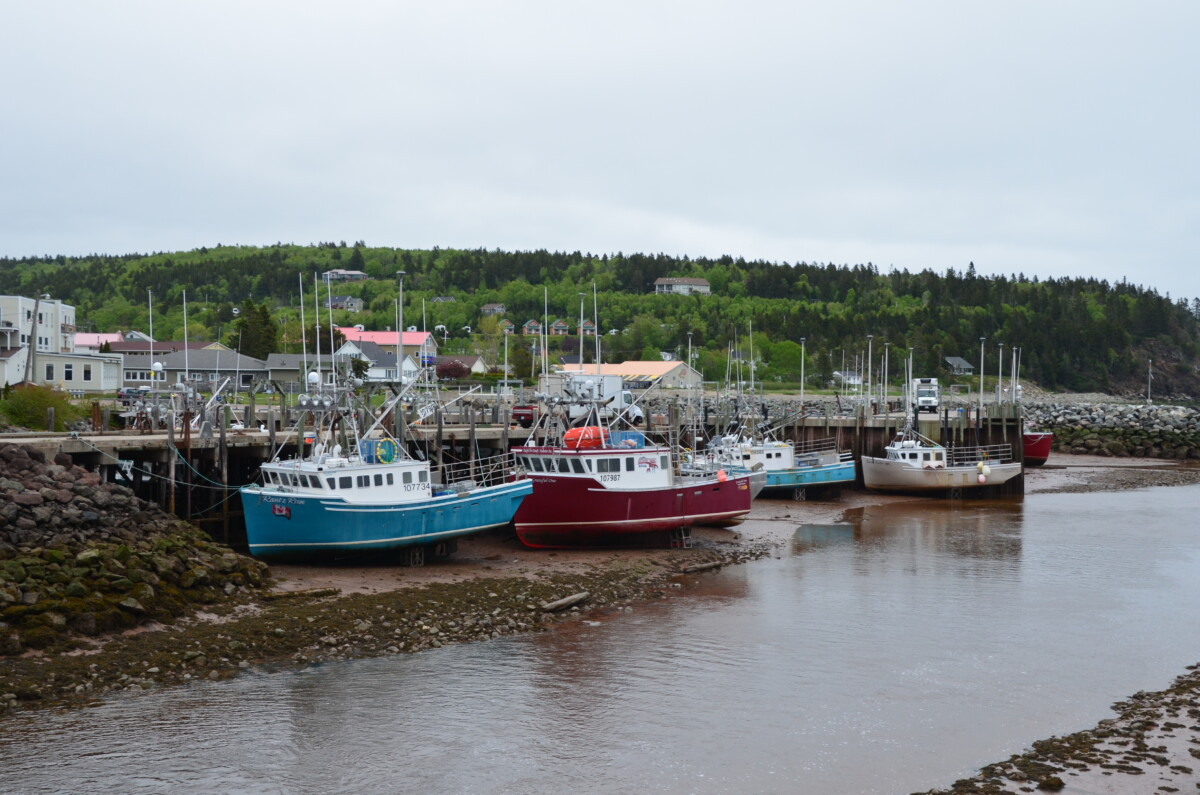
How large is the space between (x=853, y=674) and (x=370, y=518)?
1262cm

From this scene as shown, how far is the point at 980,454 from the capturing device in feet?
178

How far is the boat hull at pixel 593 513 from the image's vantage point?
110ft

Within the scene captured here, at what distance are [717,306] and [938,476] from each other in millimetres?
96079

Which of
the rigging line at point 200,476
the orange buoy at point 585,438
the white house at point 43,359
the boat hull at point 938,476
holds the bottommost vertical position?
the boat hull at point 938,476

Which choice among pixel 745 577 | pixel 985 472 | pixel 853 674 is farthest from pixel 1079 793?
pixel 985 472

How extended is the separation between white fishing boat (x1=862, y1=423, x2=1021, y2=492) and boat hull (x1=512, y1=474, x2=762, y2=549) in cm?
2132

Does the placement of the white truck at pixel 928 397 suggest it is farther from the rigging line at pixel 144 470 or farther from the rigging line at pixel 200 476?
the rigging line at pixel 144 470

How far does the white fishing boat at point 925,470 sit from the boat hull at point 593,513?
21.3 meters

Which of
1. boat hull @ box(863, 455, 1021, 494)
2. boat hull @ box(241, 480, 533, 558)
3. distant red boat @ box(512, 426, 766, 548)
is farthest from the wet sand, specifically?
boat hull @ box(863, 455, 1021, 494)

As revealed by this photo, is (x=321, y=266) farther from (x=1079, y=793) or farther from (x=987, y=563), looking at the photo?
(x=1079, y=793)

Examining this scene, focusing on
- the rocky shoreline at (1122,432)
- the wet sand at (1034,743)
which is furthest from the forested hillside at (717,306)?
the wet sand at (1034,743)

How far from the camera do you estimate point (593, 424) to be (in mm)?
36531

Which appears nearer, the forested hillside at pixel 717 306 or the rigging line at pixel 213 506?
the rigging line at pixel 213 506

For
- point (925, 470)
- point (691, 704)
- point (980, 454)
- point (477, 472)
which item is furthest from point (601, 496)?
point (980, 454)
